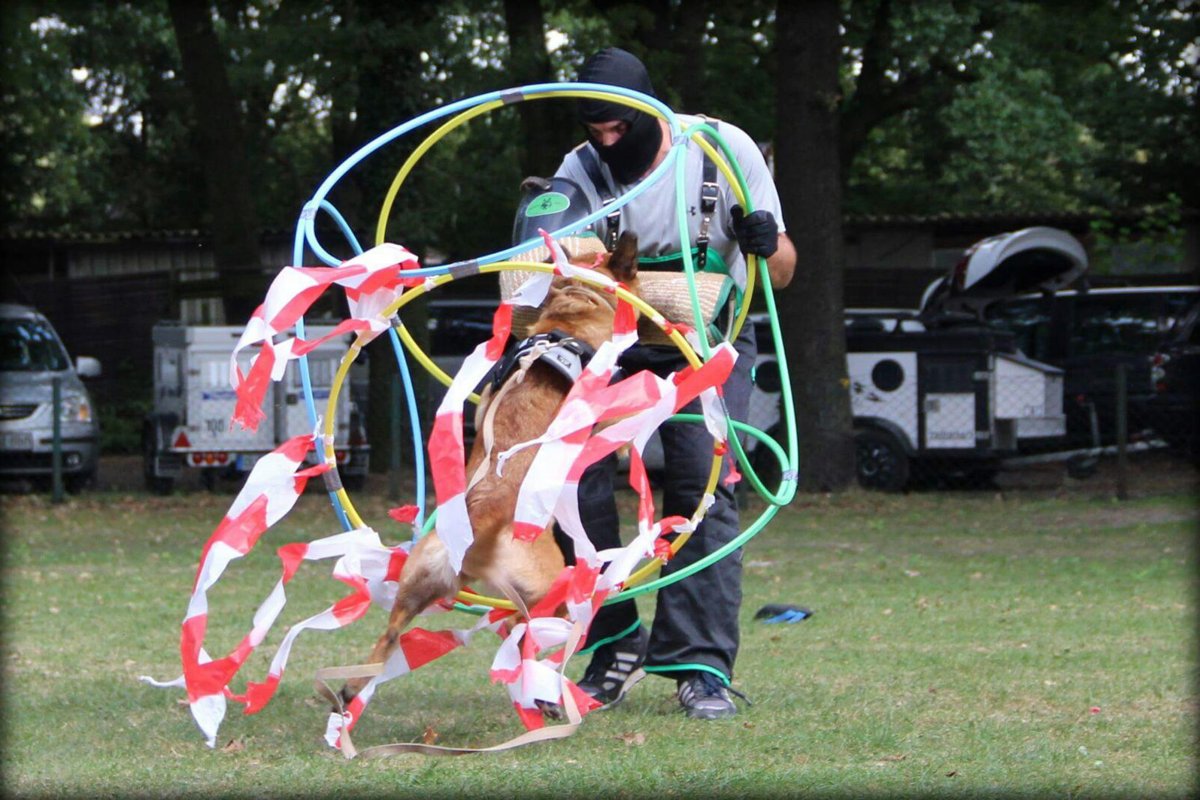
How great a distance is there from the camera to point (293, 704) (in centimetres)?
502

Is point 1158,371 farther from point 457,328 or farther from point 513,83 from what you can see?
point 457,328

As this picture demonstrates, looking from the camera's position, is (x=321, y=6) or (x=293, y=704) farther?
(x=321, y=6)

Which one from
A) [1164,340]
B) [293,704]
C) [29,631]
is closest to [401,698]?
[293,704]

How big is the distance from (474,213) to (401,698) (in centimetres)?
1608

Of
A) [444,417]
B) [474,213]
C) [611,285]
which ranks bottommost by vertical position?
[444,417]

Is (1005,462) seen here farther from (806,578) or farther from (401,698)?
(401,698)

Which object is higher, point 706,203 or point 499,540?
point 706,203

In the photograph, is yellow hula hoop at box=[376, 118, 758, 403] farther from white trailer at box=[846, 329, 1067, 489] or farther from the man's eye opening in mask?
white trailer at box=[846, 329, 1067, 489]

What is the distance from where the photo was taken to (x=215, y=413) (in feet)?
47.2

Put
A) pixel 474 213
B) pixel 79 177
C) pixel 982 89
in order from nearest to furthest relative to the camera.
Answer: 1. pixel 474 213
2. pixel 982 89
3. pixel 79 177

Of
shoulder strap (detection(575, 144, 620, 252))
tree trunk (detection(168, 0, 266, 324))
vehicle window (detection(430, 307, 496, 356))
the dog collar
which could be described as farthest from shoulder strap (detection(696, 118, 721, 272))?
vehicle window (detection(430, 307, 496, 356))

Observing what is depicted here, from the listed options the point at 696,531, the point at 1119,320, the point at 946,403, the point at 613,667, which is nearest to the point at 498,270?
the point at 696,531

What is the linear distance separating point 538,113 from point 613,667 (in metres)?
11.4

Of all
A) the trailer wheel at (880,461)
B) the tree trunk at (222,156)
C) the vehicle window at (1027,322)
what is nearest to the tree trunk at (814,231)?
the trailer wheel at (880,461)
